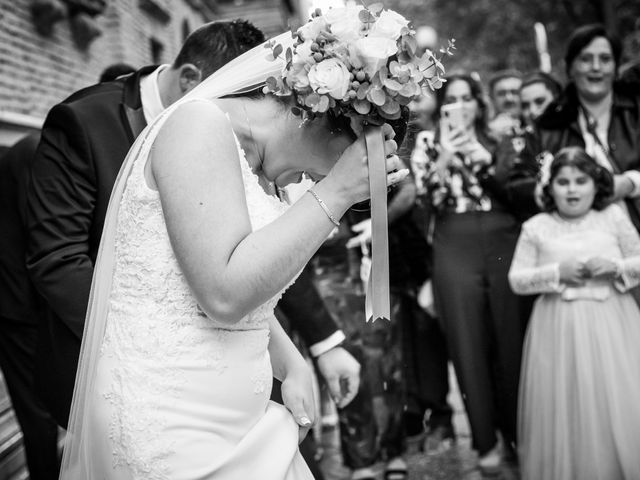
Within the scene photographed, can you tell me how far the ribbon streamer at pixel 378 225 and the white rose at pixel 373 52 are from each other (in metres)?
0.14

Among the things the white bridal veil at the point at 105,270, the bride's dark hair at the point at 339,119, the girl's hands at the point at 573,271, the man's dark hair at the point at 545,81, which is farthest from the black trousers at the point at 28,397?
the man's dark hair at the point at 545,81

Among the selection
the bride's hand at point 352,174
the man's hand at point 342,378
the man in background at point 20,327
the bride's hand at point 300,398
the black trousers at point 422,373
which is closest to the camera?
the bride's hand at point 352,174

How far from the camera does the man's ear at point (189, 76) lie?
119 inches

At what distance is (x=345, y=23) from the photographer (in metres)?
2.03

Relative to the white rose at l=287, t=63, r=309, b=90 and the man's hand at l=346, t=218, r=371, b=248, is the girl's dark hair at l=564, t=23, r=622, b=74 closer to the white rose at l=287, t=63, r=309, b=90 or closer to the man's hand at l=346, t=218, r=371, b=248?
the man's hand at l=346, t=218, r=371, b=248

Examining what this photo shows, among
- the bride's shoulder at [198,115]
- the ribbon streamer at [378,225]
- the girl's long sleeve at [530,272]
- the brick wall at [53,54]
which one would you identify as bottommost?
the girl's long sleeve at [530,272]

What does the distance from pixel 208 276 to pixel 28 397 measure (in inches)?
104

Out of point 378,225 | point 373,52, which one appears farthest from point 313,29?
point 378,225

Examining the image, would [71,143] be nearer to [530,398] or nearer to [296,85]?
[296,85]

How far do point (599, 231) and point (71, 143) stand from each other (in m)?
3.05

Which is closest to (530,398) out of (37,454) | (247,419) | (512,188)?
(512,188)

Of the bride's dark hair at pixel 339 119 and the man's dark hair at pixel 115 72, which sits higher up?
the man's dark hair at pixel 115 72

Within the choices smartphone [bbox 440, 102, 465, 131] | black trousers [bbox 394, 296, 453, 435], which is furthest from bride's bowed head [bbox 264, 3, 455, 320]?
black trousers [bbox 394, 296, 453, 435]

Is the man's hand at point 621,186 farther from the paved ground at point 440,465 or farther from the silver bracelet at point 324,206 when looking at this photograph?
the silver bracelet at point 324,206
